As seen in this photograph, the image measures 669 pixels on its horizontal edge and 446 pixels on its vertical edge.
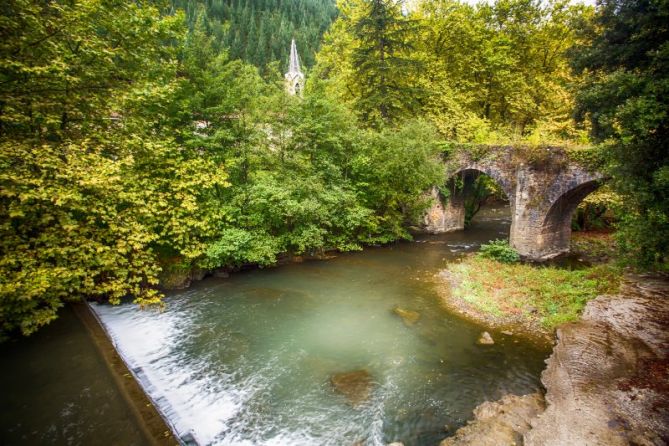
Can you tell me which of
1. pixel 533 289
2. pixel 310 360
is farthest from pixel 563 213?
pixel 310 360

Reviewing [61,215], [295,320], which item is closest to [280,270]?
[295,320]

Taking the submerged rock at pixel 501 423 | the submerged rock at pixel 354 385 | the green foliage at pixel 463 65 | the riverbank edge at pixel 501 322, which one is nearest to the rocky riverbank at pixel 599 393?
the submerged rock at pixel 501 423

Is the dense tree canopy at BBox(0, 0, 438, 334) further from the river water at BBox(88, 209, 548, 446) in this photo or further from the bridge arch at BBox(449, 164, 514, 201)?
the bridge arch at BBox(449, 164, 514, 201)

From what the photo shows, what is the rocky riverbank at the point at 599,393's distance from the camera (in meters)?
5.57

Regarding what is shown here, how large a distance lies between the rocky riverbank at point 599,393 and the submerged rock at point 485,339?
4.96 ft

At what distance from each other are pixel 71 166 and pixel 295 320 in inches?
283

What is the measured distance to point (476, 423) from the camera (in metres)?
6.36

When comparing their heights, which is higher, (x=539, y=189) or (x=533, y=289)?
(x=539, y=189)

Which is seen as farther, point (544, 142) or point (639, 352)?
point (544, 142)

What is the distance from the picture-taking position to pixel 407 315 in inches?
428

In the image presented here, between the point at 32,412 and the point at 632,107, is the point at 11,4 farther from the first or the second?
the point at 632,107

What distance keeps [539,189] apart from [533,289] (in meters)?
5.87

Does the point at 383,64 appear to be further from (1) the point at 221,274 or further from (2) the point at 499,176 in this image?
(1) the point at 221,274

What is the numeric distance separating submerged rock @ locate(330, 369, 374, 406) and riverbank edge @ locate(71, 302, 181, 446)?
356cm
